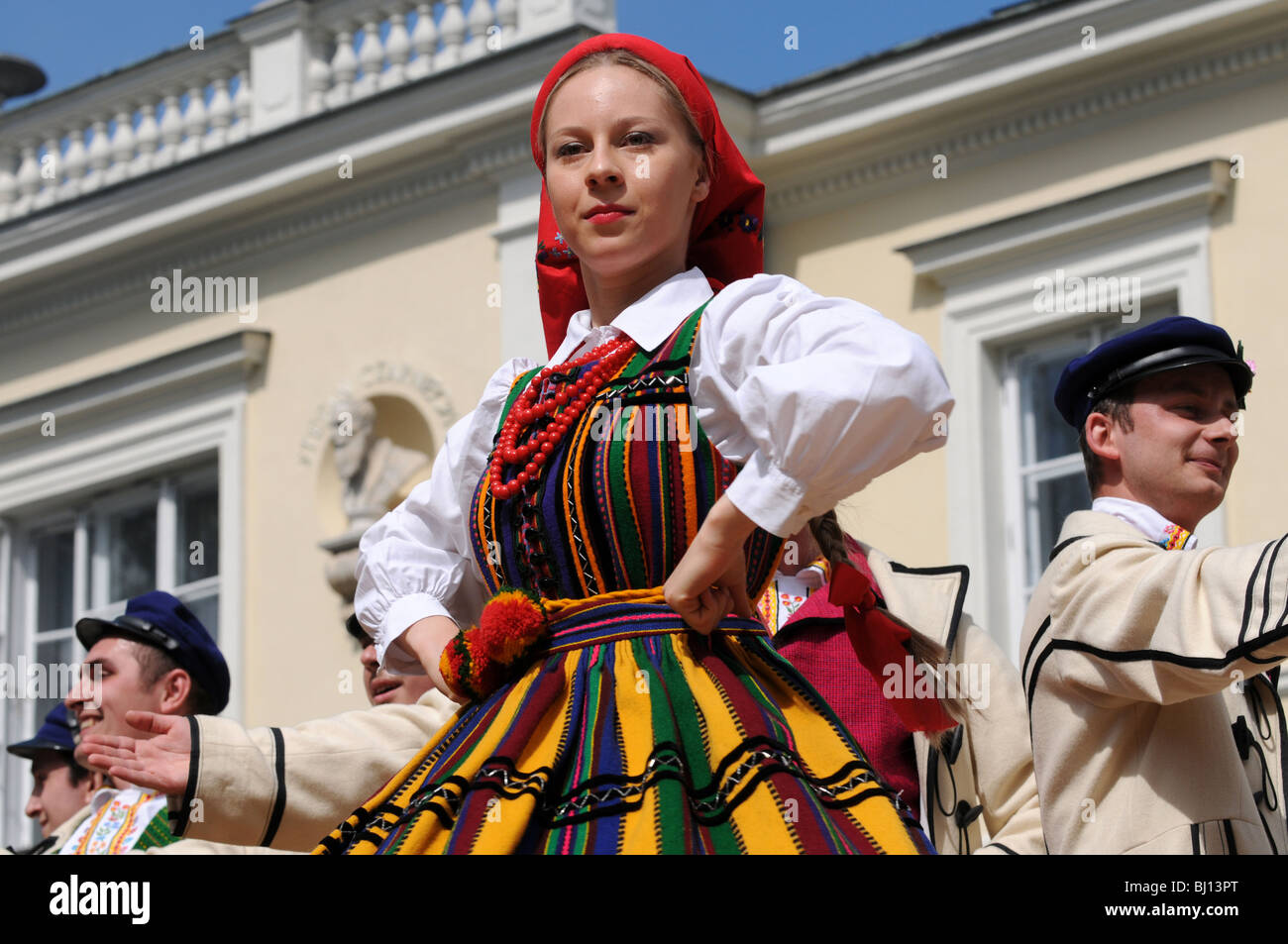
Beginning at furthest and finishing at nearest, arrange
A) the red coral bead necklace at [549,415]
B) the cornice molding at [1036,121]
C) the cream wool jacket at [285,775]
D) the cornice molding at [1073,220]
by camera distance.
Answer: the cornice molding at [1036,121], the cornice molding at [1073,220], the cream wool jacket at [285,775], the red coral bead necklace at [549,415]

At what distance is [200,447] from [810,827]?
976 centimetres

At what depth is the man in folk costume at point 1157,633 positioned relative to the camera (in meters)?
3.57

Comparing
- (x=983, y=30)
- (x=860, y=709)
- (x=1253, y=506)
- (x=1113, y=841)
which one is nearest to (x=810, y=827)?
(x=1113, y=841)

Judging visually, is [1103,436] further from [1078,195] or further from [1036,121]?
[1036,121]

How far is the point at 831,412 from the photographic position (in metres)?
2.71

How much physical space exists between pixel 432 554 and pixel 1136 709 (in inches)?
52.1

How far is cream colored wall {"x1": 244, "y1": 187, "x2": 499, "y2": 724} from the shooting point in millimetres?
11094

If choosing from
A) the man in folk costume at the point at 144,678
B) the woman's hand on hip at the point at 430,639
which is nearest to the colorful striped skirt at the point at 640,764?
the woman's hand on hip at the point at 430,639

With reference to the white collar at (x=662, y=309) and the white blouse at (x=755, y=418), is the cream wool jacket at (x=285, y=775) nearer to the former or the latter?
the white blouse at (x=755, y=418)

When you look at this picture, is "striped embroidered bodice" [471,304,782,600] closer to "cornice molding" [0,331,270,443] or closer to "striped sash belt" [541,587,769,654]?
"striped sash belt" [541,587,769,654]

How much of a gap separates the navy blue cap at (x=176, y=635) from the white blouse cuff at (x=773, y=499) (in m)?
3.32

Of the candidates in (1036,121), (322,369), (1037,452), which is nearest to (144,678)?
(1037,452)

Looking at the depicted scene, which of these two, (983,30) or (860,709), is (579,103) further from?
(983,30)

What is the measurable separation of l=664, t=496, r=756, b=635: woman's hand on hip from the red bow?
0.70ft
